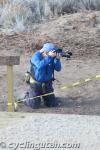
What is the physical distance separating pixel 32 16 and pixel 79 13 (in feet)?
3.49

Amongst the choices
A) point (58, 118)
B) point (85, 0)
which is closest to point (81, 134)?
point (58, 118)

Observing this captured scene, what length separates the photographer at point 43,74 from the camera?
28.8 ft

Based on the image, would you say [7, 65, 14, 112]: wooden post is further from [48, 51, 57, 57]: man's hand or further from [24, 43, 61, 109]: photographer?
[48, 51, 57, 57]: man's hand

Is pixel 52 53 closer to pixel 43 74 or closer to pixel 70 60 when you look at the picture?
pixel 43 74

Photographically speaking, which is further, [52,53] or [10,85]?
[52,53]

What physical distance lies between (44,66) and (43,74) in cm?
17

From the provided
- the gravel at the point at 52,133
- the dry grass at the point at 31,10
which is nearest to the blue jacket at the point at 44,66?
the gravel at the point at 52,133

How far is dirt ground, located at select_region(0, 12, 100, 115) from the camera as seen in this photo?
30.3 ft

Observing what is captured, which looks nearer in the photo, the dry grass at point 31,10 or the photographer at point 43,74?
the photographer at point 43,74

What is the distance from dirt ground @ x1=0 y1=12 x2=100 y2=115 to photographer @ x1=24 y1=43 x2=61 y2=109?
0.14m

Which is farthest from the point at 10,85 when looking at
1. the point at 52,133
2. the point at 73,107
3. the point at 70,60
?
the point at 70,60

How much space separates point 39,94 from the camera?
9.12 meters

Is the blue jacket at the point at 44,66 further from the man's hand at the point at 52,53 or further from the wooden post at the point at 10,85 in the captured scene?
the wooden post at the point at 10,85

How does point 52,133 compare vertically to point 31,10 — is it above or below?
below
